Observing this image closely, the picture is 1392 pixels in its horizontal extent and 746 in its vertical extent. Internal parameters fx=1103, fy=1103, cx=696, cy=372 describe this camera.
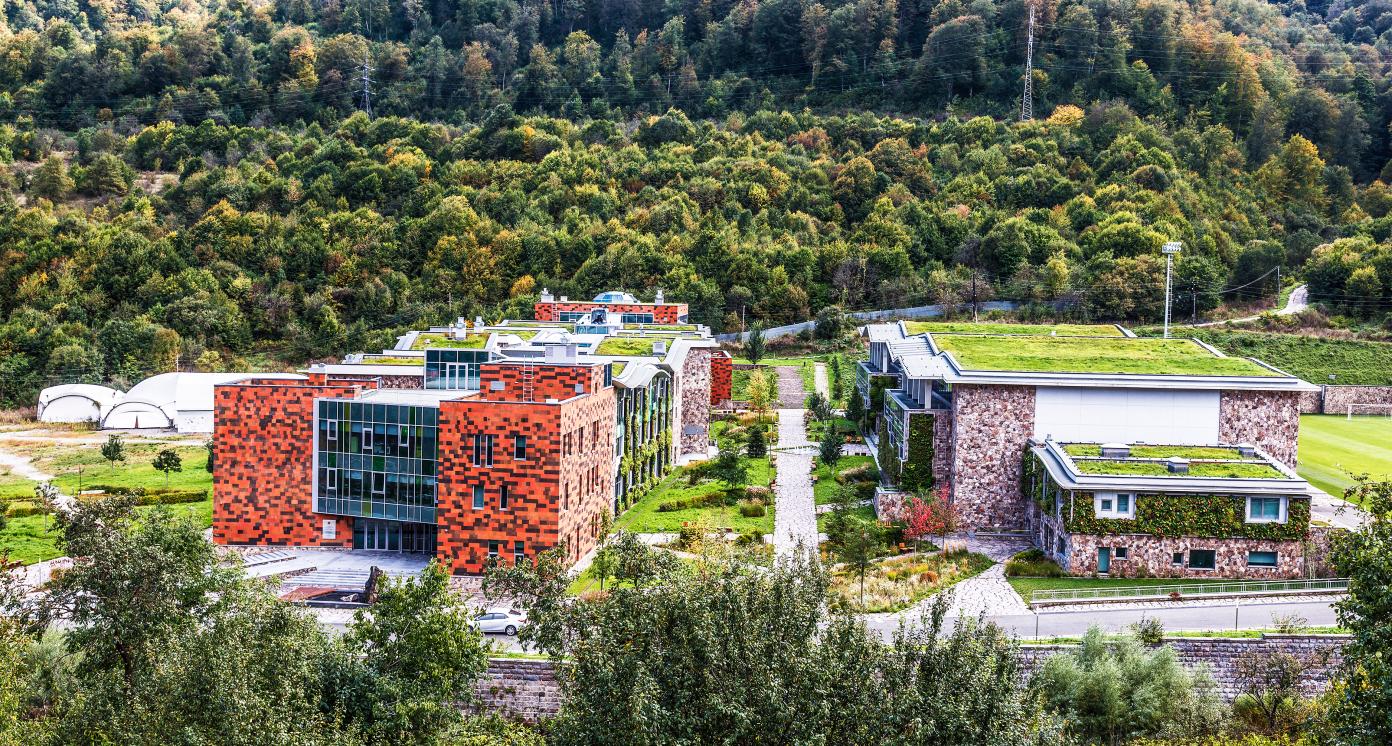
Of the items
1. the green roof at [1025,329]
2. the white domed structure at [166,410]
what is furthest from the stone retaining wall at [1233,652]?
the white domed structure at [166,410]

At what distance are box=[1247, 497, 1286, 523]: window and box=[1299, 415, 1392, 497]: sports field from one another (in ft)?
15.5

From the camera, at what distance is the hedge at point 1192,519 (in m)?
25.1

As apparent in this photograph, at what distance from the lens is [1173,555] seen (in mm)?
25406

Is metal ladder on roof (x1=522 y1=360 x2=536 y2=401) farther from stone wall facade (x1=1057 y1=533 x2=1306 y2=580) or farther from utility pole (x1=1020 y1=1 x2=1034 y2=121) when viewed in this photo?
utility pole (x1=1020 y1=1 x2=1034 y2=121)

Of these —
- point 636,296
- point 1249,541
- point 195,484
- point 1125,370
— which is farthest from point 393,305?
point 1249,541

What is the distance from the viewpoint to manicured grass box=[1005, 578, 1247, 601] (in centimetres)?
2470

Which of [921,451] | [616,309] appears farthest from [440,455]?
[616,309]

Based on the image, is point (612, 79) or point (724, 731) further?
point (612, 79)

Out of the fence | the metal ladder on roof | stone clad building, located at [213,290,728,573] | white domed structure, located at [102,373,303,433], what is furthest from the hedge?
white domed structure, located at [102,373,303,433]

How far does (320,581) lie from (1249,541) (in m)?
21.9

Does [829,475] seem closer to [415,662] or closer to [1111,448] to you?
[1111,448]

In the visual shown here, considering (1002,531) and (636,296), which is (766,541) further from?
(636,296)

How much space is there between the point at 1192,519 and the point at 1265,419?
5.55 meters

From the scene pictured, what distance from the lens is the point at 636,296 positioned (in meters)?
62.0
